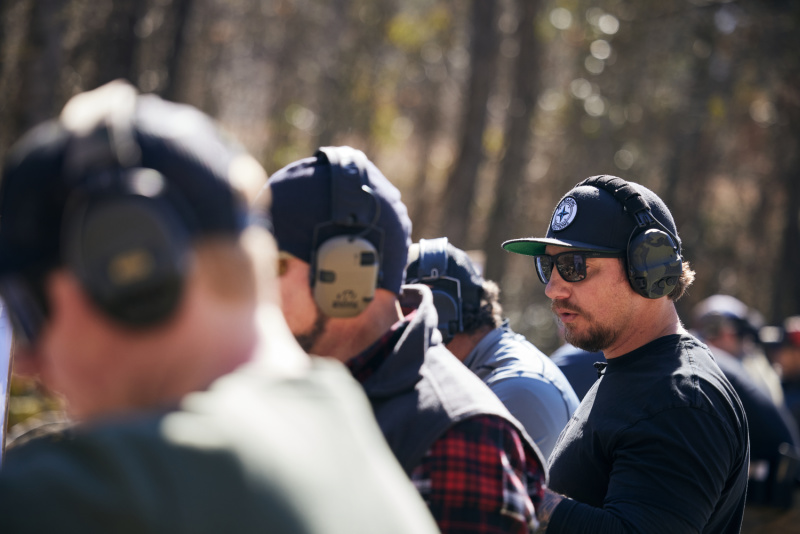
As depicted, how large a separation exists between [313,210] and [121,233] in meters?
1.12

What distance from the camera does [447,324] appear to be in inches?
147

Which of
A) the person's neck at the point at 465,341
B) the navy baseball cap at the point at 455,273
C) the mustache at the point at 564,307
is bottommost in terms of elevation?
the person's neck at the point at 465,341

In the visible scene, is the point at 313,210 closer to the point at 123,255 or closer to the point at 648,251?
the point at 123,255

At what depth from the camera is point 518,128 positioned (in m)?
13.8

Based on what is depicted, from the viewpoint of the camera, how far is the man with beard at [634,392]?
8.41 ft

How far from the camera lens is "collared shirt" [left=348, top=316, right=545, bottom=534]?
1834 mm

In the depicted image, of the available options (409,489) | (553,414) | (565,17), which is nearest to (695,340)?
(553,414)

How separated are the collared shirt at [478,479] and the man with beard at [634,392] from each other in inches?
27.6

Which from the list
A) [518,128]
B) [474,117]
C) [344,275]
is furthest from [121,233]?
[518,128]

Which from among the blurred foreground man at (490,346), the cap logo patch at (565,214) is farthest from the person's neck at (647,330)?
the cap logo patch at (565,214)

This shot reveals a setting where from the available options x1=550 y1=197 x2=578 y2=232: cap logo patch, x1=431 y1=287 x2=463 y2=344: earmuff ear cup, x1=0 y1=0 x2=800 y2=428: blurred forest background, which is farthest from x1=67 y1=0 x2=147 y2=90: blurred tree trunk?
x1=550 y1=197 x2=578 y2=232: cap logo patch

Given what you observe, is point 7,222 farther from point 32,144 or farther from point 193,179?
point 193,179

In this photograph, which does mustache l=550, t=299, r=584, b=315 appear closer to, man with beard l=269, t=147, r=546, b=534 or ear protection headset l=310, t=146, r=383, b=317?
man with beard l=269, t=147, r=546, b=534

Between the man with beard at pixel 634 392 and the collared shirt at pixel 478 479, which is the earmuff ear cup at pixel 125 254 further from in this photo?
the man with beard at pixel 634 392
